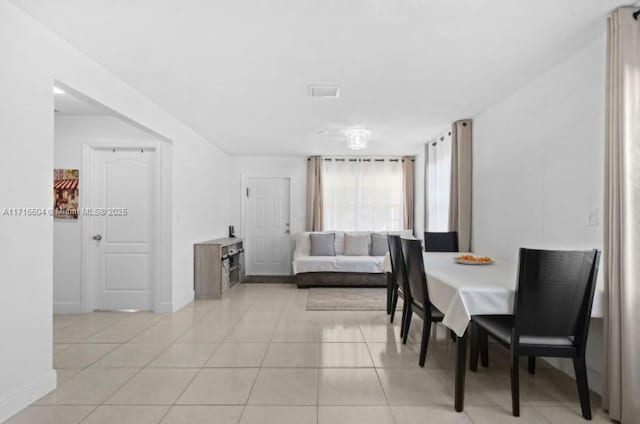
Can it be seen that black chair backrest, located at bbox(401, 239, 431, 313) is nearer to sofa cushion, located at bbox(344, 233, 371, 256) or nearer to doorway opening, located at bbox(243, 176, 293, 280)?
sofa cushion, located at bbox(344, 233, 371, 256)

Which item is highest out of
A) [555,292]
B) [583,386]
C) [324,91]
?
[324,91]

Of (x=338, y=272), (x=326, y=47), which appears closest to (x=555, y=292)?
(x=326, y=47)

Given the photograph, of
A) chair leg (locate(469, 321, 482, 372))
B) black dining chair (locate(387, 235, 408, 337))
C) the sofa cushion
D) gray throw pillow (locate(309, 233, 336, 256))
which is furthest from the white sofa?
chair leg (locate(469, 321, 482, 372))

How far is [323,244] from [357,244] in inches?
25.0

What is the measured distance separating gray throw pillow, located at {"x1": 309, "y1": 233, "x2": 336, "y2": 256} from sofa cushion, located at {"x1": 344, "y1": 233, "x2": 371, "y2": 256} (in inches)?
10.4

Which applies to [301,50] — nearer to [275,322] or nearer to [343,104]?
[343,104]

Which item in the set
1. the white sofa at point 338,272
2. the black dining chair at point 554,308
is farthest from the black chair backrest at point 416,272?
the white sofa at point 338,272

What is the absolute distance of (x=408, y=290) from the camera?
3.38 meters

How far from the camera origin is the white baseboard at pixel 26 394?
83.0 inches

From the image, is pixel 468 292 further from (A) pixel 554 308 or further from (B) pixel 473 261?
(B) pixel 473 261

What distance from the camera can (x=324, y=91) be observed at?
3533mm

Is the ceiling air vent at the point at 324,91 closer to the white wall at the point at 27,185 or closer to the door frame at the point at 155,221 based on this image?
the white wall at the point at 27,185

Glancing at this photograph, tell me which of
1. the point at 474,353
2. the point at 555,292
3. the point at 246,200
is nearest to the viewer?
the point at 555,292

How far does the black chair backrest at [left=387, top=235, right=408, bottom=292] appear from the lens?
3.53 m
